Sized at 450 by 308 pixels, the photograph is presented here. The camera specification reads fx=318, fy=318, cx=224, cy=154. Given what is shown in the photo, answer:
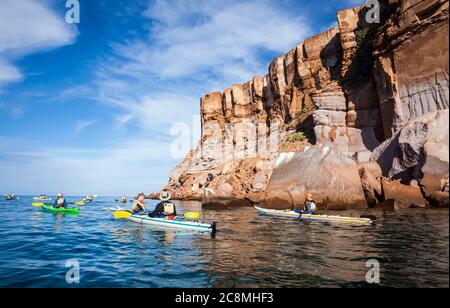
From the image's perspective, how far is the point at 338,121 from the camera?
123 feet

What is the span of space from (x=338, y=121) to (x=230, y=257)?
103 ft

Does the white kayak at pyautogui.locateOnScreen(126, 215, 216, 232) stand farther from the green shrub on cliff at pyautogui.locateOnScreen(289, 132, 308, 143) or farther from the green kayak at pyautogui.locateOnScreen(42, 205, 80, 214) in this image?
the green shrub on cliff at pyautogui.locateOnScreen(289, 132, 308, 143)

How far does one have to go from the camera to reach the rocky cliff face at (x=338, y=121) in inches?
237

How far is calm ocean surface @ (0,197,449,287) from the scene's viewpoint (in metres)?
7.00

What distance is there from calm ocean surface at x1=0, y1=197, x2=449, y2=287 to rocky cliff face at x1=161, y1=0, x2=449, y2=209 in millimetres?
1733

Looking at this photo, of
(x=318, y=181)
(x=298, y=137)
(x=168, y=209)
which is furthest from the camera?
(x=298, y=137)

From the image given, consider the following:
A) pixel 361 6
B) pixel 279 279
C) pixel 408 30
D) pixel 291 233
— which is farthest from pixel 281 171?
pixel 361 6

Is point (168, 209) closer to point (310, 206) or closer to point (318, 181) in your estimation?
point (310, 206)

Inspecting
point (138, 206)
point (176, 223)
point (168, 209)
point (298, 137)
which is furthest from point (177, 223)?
point (298, 137)

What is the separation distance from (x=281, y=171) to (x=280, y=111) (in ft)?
85.7

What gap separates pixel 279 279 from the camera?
742 centimetres

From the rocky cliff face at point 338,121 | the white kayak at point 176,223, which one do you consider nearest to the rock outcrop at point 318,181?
the rocky cliff face at point 338,121

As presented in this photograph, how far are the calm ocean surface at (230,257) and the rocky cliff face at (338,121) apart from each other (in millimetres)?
1733

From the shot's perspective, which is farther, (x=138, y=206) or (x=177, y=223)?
(x=138, y=206)
